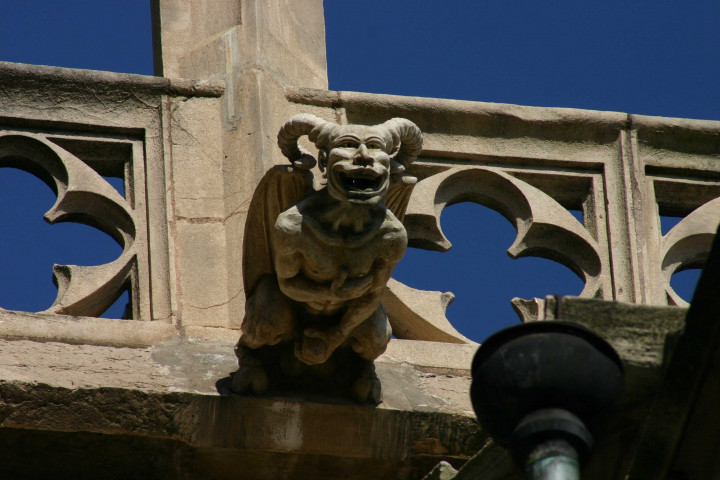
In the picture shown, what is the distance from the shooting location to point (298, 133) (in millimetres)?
6223

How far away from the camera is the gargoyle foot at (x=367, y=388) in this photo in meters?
6.38

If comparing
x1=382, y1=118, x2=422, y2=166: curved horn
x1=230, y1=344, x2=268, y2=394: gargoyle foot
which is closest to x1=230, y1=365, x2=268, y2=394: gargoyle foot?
x1=230, y1=344, x2=268, y2=394: gargoyle foot

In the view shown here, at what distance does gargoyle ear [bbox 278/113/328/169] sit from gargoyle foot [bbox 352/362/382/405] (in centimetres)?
62

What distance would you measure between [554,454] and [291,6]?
3650mm

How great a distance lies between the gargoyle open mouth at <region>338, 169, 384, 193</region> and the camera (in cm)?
600

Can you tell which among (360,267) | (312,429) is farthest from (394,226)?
(312,429)

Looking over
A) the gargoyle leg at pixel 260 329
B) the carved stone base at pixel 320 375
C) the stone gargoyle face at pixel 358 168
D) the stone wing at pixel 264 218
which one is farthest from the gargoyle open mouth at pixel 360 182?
the carved stone base at pixel 320 375

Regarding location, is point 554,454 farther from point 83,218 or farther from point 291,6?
point 291,6

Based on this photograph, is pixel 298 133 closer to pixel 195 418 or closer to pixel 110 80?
pixel 195 418

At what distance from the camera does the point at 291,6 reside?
7.90m

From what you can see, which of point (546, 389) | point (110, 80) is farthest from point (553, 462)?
point (110, 80)

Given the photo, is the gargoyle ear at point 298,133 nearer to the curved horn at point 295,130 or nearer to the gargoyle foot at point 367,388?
the curved horn at point 295,130

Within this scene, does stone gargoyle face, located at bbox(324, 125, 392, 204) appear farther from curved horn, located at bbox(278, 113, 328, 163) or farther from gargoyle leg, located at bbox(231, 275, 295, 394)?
gargoyle leg, located at bbox(231, 275, 295, 394)

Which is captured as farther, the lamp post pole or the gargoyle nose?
the gargoyle nose
